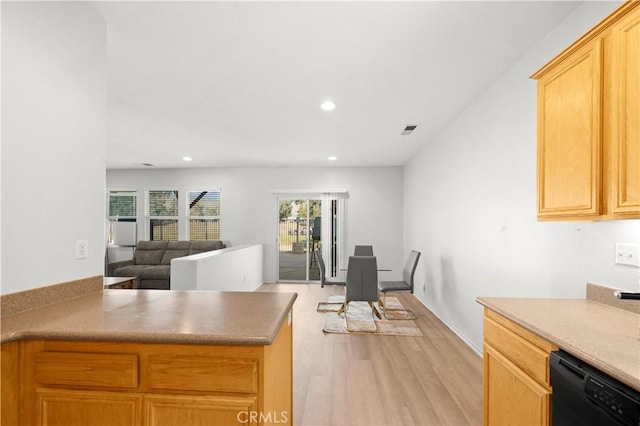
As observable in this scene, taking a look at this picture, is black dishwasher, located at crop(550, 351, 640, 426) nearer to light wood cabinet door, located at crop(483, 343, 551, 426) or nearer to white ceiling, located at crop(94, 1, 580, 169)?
light wood cabinet door, located at crop(483, 343, 551, 426)

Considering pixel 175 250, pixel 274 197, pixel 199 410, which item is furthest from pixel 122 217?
pixel 199 410

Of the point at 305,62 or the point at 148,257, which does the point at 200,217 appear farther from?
the point at 305,62

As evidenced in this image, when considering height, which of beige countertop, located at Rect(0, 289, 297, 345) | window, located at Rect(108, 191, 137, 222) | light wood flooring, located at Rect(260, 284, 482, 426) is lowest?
light wood flooring, located at Rect(260, 284, 482, 426)

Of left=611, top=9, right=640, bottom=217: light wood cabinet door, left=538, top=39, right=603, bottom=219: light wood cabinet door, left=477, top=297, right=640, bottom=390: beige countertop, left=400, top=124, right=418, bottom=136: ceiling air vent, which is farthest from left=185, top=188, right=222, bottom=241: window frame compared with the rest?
left=611, top=9, right=640, bottom=217: light wood cabinet door

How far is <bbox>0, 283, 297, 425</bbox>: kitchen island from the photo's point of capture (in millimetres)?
1234

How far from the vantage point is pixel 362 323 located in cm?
415

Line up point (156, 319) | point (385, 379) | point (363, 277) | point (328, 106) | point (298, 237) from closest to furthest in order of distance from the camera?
point (156, 319)
point (385, 379)
point (328, 106)
point (363, 277)
point (298, 237)

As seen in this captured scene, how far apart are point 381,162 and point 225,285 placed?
384 centimetres

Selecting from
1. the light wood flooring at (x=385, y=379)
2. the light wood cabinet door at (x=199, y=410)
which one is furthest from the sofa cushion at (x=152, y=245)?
the light wood cabinet door at (x=199, y=410)

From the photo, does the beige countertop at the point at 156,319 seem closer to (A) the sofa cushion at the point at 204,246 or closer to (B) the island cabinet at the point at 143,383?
(B) the island cabinet at the point at 143,383

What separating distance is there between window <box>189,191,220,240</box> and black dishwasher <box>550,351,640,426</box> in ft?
22.4

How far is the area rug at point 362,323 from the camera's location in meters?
3.85

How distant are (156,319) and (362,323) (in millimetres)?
3163

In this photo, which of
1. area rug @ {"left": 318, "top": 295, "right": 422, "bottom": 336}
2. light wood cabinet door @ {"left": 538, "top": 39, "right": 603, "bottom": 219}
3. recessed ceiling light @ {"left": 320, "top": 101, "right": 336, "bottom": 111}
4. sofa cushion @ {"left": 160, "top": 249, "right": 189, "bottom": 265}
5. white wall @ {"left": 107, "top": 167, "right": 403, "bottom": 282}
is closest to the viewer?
light wood cabinet door @ {"left": 538, "top": 39, "right": 603, "bottom": 219}
